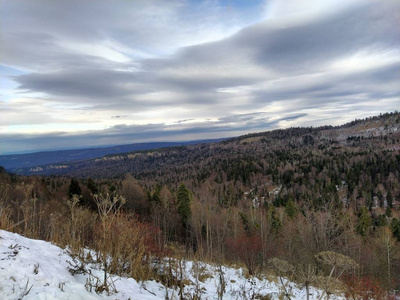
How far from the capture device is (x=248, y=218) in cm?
5700

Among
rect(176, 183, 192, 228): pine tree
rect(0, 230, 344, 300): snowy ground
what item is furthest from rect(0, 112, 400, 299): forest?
rect(0, 230, 344, 300): snowy ground

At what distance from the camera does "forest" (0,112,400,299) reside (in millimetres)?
10961

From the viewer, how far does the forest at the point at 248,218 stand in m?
11.0

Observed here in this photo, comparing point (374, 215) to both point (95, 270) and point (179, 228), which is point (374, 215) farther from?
point (95, 270)

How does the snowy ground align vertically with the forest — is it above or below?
above

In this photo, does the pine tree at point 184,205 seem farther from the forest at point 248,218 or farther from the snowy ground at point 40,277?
the snowy ground at point 40,277

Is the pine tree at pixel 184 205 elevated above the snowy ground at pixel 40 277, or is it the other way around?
the snowy ground at pixel 40 277

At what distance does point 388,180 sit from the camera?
13975 cm

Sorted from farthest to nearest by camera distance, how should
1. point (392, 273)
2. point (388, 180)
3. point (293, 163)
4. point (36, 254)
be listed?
point (293, 163)
point (388, 180)
point (392, 273)
point (36, 254)

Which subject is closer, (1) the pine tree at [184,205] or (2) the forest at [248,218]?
(2) the forest at [248,218]

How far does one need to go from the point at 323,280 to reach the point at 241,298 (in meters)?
6.19

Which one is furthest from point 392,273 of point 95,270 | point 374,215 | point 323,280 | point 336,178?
point 336,178

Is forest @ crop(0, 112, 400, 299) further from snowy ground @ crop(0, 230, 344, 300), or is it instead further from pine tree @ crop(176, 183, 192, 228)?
snowy ground @ crop(0, 230, 344, 300)

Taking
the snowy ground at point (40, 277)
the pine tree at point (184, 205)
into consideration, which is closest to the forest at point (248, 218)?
the pine tree at point (184, 205)
